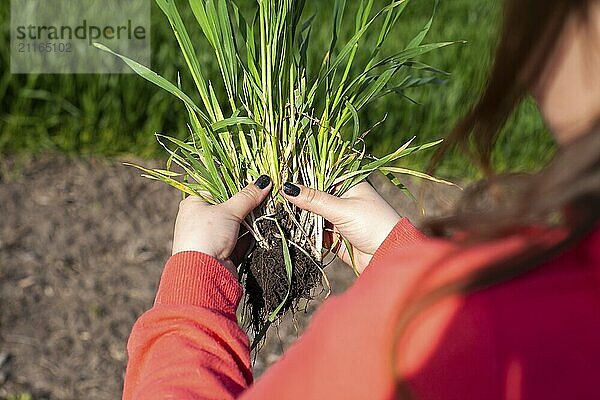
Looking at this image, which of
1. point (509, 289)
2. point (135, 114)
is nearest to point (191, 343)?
point (509, 289)

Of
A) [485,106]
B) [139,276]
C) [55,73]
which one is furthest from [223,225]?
[55,73]

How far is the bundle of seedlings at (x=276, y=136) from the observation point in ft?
5.07

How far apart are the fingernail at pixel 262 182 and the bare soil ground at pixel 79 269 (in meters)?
1.06

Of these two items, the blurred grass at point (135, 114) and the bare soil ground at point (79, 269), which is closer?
the bare soil ground at point (79, 269)

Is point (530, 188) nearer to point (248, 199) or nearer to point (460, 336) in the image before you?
point (460, 336)

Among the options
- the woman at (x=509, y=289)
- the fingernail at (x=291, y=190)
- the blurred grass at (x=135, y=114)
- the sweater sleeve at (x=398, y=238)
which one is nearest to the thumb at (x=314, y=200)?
the fingernail at (x=291, y=190)

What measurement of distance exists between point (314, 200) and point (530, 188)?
84cm

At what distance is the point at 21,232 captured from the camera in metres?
3.17

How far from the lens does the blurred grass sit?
349 cm

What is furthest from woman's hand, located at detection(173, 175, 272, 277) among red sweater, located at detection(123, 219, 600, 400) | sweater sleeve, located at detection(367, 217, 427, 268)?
red sweater, located at detection(123, 219, 600, 400)

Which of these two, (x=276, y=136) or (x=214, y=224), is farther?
(x=276, y=136)

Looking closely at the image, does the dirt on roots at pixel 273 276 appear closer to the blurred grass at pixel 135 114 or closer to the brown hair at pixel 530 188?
the brown hair at pixel 530 188

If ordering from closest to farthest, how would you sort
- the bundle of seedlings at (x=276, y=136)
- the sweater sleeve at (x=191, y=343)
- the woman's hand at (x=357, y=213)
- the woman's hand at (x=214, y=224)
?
the sweater sleeve at (x=191, y=343)
the woman's hand at (x=214, y=224)
the woman's hand at (x=357, y=213)
the bundle of seedlings at (x=276, y=136)

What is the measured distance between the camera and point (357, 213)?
1.43 metres
